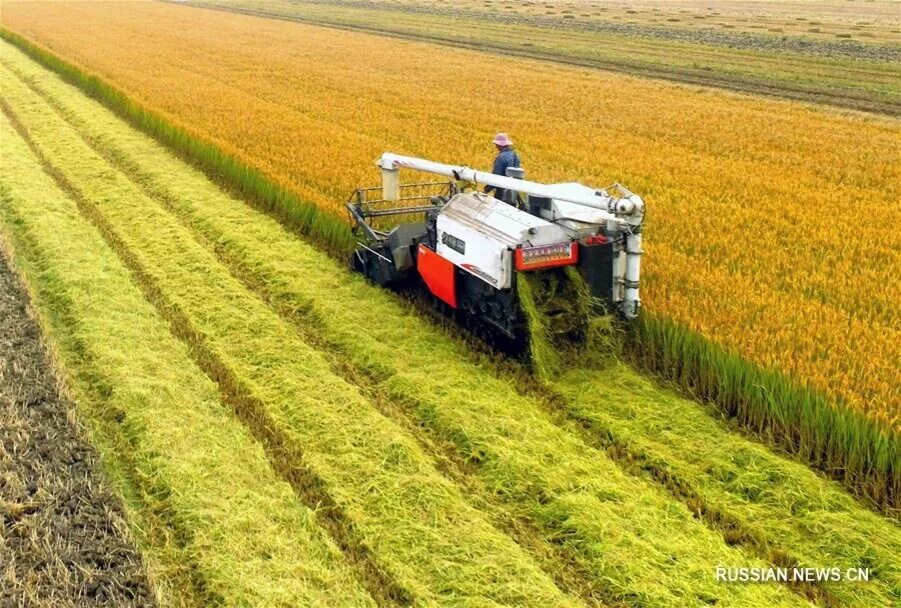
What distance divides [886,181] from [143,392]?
12544mm

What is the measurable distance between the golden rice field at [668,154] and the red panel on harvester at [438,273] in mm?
1967

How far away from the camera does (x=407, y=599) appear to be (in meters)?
4.90

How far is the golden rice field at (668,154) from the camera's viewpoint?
7762 mm

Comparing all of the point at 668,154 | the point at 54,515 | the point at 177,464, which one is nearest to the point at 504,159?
the point at 177,464

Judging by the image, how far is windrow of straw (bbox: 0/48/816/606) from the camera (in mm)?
5082

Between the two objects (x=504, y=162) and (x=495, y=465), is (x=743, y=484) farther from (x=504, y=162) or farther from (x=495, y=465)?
(x=504, y=162)

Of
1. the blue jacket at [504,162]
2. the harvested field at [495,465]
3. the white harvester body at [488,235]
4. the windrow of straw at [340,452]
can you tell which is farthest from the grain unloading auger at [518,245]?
the windrow of straw at [340,452]

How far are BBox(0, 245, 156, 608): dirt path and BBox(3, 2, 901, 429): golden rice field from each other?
16.7ft

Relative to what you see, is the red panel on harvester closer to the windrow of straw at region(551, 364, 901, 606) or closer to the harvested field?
the harvested field

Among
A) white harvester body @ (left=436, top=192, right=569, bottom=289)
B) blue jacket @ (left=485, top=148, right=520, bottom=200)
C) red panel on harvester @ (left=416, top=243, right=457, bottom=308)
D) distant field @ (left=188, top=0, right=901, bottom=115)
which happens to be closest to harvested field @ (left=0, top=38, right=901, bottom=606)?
red panel on harvester @ (left=416, top=243, right=457, bottom=308)

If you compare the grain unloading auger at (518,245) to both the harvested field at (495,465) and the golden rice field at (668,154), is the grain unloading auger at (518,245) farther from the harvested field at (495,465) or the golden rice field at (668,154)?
the golden rice field at (668,154)

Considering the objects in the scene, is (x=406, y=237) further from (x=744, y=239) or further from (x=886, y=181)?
(x=886, y=181)

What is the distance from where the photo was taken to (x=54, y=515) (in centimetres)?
561

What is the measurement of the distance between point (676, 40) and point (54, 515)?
43672 millimetres
